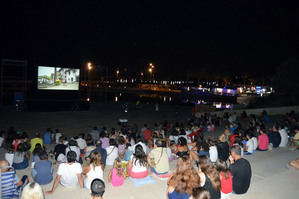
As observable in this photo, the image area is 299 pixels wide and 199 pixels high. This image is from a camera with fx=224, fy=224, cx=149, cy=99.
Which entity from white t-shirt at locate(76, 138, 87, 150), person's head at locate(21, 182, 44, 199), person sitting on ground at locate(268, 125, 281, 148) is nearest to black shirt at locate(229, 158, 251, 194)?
person's head at locate(21, 182, 44, 199)

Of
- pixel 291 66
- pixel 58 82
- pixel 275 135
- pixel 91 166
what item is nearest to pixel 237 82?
pixel 291 66

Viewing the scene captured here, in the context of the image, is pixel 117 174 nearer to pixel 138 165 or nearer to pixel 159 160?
pixel 138 165

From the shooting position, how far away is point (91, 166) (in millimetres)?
4863

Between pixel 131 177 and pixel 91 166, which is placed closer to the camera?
pixel 91 166

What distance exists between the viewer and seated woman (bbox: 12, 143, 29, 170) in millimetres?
6048

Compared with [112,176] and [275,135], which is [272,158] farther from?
[112,176]

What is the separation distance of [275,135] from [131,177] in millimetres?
6029

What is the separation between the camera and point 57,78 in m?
23.7

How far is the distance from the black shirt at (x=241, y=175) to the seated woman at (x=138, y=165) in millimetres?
1983

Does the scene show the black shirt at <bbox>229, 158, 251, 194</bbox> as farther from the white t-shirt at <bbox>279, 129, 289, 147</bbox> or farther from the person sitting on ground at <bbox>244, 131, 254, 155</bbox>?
the white t-shirt at <bbox>279, 129, 289, 147</bbox>

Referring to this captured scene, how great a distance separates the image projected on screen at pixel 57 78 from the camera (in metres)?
22.7

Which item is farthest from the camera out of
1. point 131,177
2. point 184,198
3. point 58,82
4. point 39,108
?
point 58,82

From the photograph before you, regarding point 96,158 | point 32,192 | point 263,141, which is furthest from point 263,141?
point 32,192

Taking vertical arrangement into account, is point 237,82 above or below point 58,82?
above
